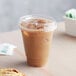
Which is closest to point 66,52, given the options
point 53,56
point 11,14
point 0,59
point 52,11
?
point 53,56

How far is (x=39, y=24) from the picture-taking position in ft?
3.13

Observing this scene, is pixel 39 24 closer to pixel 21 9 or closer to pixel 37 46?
pixel 37 46

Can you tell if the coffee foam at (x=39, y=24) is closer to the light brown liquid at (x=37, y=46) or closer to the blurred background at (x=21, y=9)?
the light brown liquid at (x=37, y=46)

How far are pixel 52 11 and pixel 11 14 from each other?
1.61ft

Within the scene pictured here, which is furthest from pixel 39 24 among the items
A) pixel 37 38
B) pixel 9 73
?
pixel 9 73

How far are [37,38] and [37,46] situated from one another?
0.03m

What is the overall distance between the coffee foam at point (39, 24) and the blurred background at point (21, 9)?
1564 millimetres

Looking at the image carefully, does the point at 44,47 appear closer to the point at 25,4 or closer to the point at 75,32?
the point at 75,32

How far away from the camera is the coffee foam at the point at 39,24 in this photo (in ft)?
3.10

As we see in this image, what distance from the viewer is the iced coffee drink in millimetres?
947

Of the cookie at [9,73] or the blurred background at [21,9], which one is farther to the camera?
the blurred background at [21,9]

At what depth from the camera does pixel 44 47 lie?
968 millimetres

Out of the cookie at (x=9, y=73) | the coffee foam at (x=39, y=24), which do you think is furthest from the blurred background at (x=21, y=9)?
the cookie at (x=9, y=73)

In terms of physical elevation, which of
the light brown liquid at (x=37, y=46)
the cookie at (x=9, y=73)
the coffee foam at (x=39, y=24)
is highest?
the coffee foam at (x=39, y=24)
